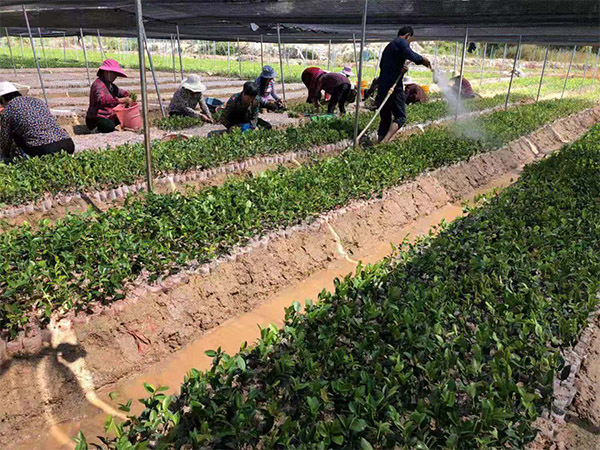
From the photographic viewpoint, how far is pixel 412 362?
8.32 feet

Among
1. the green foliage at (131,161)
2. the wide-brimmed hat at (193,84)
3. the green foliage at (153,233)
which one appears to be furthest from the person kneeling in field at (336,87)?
the green foliage at (153,233)

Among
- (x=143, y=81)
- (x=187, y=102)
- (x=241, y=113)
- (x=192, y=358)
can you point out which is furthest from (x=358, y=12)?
(x=192, y=358)

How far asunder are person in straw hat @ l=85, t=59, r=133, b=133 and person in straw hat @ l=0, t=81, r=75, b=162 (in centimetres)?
211

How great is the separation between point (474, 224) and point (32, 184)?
15.7 feet

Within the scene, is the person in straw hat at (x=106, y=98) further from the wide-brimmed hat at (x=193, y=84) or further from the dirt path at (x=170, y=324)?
the dirt path at (x=170, y=324)

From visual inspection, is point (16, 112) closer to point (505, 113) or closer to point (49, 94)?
point (49, 94)

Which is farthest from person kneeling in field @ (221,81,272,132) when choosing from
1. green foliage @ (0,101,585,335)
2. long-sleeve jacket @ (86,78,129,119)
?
green foliage @ (0,101,585,335)

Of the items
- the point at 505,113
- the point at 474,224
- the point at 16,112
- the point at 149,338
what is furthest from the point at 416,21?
the point at 149,338

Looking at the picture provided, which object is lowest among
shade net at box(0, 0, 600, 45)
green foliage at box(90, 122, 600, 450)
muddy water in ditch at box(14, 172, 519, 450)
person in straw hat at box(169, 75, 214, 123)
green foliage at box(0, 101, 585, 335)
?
muddy water in ditch at box(14, 172, 519, 450)

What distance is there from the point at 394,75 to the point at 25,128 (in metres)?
5.92

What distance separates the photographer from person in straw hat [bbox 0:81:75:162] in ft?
19.9

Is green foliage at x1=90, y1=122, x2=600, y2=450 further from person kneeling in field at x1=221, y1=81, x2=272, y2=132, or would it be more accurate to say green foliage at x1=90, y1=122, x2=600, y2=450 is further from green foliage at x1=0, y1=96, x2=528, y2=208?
person kneeling in field at x1=221, y1=81, x2=272, y2=132

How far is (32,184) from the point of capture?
17.8 ft

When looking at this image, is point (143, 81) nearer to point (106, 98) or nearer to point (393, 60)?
point (106, 98)
